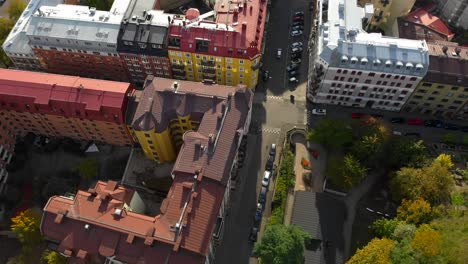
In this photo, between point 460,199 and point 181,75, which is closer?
point 460,199

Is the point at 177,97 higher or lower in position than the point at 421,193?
higher

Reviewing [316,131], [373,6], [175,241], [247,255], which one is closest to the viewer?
[175,241]

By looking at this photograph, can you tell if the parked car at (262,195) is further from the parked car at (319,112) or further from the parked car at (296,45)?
the parked car at (296,45)

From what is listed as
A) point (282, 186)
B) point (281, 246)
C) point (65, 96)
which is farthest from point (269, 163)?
point (65, 96)

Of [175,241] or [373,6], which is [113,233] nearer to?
[175,241]

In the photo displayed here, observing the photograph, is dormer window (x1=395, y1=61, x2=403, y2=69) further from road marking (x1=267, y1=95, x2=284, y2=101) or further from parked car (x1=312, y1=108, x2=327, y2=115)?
road marking (x1=267, y1=95, x2=284, y2=101)

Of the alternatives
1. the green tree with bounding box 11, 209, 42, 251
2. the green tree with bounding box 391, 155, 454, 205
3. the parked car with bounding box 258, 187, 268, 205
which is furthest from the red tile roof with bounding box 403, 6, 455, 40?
the green tree with bounding box 11, 209, 42, 251

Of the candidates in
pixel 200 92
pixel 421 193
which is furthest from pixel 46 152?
pixel 421 193

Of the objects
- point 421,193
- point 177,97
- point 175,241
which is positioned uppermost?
point 177,97
